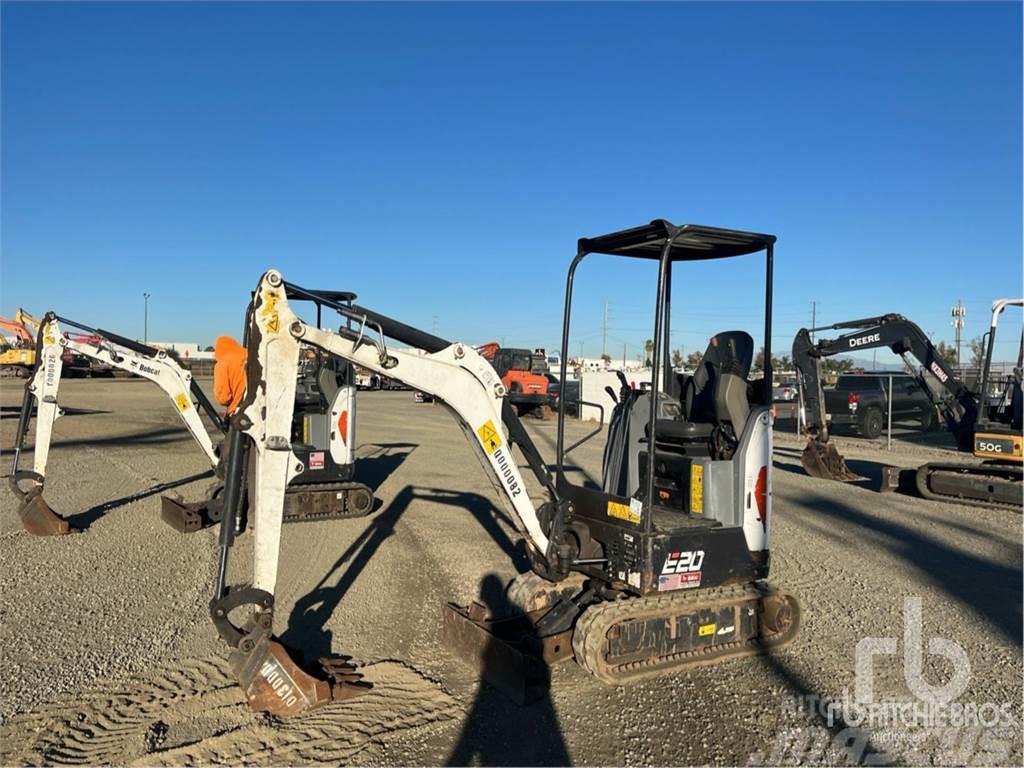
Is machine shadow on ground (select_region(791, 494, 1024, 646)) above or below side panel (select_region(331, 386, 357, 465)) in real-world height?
below

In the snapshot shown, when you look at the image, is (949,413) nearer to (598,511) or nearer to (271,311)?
(598,511)

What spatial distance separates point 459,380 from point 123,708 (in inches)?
105

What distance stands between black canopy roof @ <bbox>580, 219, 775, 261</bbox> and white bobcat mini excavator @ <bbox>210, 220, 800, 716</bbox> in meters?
0.02

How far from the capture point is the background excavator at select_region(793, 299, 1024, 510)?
479 inches

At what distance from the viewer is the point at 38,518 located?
8336 mm

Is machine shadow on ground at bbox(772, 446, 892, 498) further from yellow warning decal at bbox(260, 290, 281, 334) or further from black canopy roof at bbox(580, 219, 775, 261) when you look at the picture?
yellow warning decal at bbox(260, 290, 281, 334)

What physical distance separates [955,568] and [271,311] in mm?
7155

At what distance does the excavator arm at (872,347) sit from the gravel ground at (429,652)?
3.33 meters

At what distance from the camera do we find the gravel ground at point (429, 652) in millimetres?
4125

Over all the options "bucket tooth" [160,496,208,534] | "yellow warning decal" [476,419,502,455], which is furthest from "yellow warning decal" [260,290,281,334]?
"bucket tooth" [160,496,208,534]

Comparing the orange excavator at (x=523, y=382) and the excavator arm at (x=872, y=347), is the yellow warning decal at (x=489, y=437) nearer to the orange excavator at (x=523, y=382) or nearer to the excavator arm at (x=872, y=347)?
the excavator arm at (x=872, y=347)

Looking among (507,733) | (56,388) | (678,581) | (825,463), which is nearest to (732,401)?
(678,581)

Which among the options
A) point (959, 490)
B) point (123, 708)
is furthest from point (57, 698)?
point (959, 490)

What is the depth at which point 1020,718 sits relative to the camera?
4535 mm
